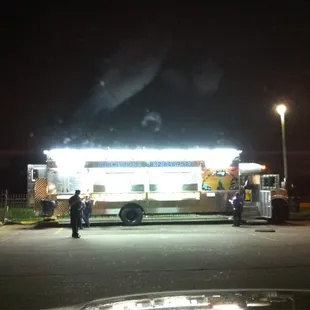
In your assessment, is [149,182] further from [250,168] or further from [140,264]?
[140,264]

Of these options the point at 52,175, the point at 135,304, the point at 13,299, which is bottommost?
the point at 13,299

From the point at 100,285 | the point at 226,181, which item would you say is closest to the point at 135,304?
the point at 100,285

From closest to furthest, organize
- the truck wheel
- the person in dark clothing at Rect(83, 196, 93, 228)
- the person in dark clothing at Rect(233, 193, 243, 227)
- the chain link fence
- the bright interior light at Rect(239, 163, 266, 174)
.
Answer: the person in dark clothing at Rect(233, 193, 243, 227) → the person in dark clothing at Rect(83, 196, 93, 228) → the truck wheel → the bright interior light at Rect(239, 163, 266, 174) → the chain link fence

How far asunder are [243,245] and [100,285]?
701 centimetres

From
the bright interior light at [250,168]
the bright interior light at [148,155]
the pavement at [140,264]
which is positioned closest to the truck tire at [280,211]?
the bright interior light at [250,168]

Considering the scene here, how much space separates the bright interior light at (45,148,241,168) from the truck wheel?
2.24m

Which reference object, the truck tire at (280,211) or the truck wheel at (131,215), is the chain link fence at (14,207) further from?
the truck tire at (280,211)

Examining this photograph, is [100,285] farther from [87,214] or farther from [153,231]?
[87,214]

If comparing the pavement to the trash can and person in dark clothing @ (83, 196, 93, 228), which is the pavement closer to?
person in dark clothing @ (83, 196, 93, 228)

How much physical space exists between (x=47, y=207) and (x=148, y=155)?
503cm

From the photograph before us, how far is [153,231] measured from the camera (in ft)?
69.3

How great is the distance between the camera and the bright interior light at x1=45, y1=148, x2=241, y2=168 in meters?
24.5

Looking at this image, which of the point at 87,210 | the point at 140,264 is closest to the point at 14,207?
the point at 87,210

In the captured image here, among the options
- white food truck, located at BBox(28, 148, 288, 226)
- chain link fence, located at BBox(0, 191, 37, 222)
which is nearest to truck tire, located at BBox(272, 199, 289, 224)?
white food truck, located at BBox(28, 148, 288, 226)
